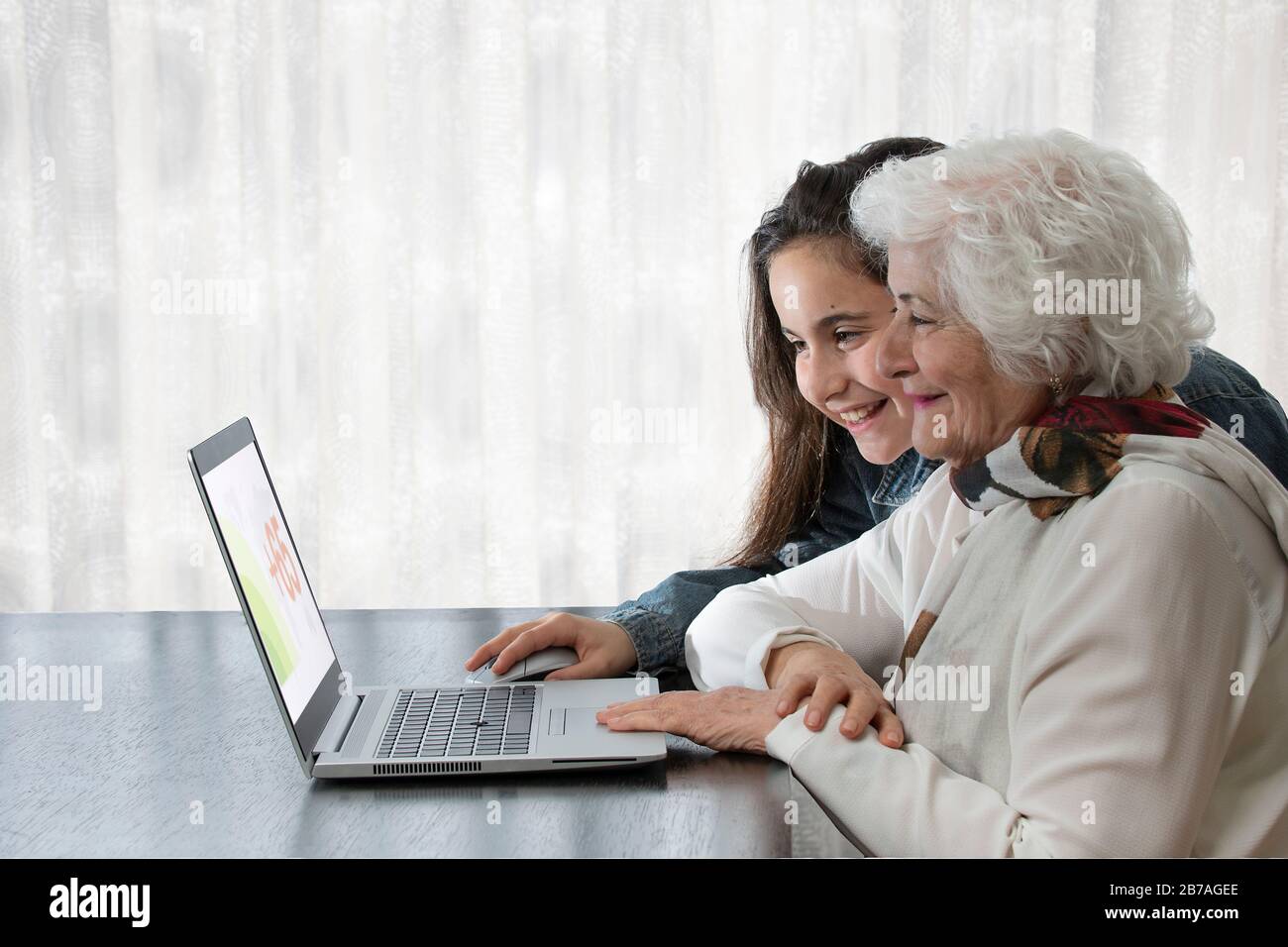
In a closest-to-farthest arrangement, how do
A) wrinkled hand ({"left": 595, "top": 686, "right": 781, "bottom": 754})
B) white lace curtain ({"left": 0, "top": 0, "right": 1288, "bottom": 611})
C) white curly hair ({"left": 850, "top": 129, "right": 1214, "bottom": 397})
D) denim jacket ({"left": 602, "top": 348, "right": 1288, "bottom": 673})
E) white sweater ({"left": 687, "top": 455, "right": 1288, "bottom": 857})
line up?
1. white sweater ({"left": 687, "top": 455, "right": 1288, "bottom": 857})
2. white curly hair ({"left": 850, "top": 129, "right": 1214, "bottom": 397})
3. wrinkled hand ({"left": 595, "top": 686, "right": 781, "bottom": 754})
4. denim jacket ({"left": 602, "top": 348, "right": 1288, "bottom": 673})
5. white lace curtain ({"left": 0, "top": 0, "right": 1288, "bottom": 611})

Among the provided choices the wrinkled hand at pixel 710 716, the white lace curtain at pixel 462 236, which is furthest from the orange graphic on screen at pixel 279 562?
the white lace curtain at pixel 462 236

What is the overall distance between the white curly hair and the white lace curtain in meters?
1.83

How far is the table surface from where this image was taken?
3.04ft

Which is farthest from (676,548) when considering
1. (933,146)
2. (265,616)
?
(265,616)

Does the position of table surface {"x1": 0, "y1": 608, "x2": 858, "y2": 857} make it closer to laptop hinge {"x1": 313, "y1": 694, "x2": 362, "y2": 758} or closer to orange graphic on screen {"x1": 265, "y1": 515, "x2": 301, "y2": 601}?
laptop hinge {"x1": 313, "y1": 694, "x2": 362, "y2": 758}

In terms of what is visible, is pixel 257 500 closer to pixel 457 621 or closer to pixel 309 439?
pixel 457 621

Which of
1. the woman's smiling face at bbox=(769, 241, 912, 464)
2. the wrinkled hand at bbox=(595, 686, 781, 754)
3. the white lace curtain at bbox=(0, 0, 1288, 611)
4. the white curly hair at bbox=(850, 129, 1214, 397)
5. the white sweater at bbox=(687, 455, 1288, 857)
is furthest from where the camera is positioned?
the white lace curtain at bbox=(0, 0, 1288, 611)

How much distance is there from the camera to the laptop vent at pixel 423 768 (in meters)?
1.05

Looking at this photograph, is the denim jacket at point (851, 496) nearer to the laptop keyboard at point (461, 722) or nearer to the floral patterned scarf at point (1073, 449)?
the laptop keyboard at point (461, 722)

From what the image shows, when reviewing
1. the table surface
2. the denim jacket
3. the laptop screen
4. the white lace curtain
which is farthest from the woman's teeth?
the white lace curtain

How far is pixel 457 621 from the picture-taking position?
167cm

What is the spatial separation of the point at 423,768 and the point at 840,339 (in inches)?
32.3

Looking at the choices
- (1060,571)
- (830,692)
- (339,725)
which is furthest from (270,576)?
(1060,571)

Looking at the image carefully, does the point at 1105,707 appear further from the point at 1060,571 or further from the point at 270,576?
the point at 270,576
